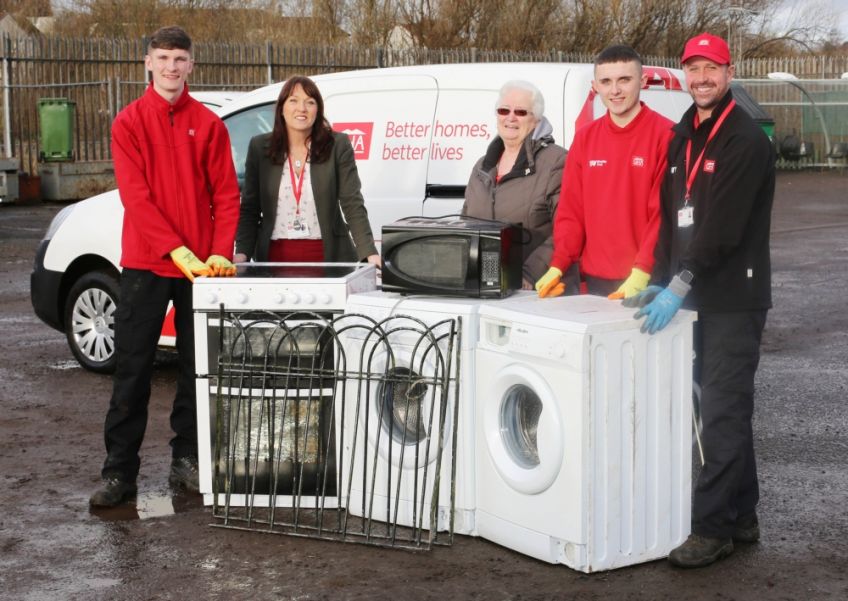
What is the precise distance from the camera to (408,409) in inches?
227

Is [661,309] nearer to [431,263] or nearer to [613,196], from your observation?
[613,196]

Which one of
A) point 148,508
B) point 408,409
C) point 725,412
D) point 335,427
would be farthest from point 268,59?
point 725,412

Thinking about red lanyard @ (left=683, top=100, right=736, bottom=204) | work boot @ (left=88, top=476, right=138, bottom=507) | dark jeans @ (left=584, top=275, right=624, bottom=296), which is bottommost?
work boot @ (left=88, top=476, right=138, bottom=507)

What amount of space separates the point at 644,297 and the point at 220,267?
81.1 inches

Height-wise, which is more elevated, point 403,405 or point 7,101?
point 7,101

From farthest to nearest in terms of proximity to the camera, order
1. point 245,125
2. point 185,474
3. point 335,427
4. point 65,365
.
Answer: point 65,365 → point 245,125 → point 185,474 → point 335,427

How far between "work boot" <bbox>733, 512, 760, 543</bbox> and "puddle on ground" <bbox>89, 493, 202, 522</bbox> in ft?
8.31

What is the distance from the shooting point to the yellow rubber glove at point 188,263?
6.04 m

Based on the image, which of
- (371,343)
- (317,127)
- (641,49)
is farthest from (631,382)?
(641,49)

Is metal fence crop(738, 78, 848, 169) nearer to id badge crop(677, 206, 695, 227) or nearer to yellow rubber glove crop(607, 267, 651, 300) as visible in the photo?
yellow rubber glove crop(607, 267, 651, 300)

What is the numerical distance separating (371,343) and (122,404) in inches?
53.7

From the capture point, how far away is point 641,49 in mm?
35844

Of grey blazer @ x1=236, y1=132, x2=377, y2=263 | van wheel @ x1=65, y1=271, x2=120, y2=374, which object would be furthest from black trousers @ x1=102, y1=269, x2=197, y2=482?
van wheel @ x1=65, y1=271, x2=120, y2=374

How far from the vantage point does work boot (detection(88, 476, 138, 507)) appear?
6.23 meters
